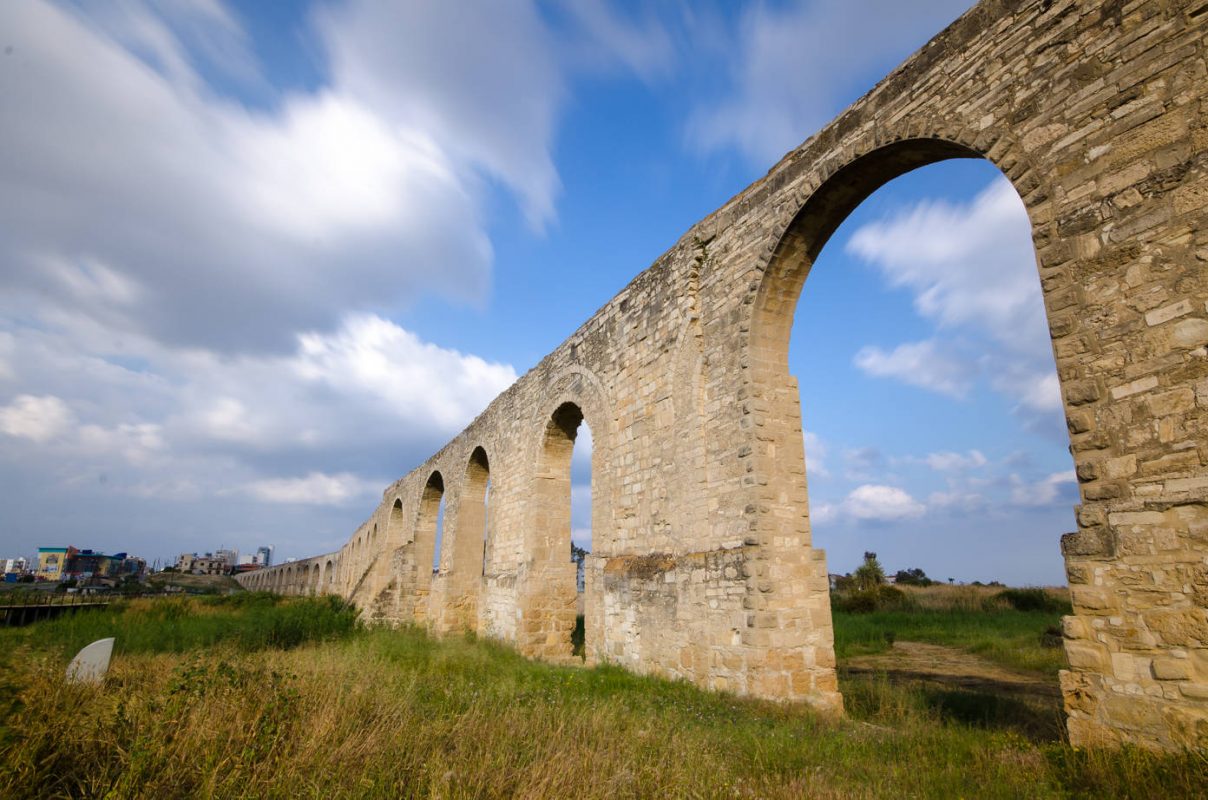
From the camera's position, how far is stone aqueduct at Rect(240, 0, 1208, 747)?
140 inches

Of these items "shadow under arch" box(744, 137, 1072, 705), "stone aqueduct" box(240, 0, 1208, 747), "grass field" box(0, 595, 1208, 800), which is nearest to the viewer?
"grass field" box(0, 595, 1208, 800)

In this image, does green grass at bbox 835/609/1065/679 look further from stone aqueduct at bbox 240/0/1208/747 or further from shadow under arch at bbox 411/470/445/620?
shadow under arch at bbox 411/470/445/620

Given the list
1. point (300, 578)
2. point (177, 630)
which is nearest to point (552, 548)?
point (177, 630)

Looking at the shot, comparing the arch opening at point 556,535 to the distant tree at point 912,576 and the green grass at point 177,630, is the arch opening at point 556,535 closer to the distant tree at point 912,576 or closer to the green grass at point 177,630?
the green grass at point 177,630

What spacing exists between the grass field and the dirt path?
3.22 metres

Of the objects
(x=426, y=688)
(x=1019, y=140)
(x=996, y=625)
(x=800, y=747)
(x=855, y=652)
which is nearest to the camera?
(x=800, y=747)

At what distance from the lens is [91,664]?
4.82 meters

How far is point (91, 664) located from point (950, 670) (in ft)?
35.9

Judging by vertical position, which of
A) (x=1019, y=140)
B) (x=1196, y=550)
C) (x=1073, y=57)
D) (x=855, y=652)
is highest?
(x=1073, y=57)

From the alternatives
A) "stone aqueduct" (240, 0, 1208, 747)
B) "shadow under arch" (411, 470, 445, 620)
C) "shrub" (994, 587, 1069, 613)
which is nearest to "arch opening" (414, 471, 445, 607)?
"shadow under arch" (411, 470, 445, 620)

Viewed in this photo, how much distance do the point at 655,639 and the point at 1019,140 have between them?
6328 millimetres

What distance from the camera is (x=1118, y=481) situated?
374 centimetres

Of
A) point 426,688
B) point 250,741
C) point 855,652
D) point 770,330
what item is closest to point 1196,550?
point 770,330

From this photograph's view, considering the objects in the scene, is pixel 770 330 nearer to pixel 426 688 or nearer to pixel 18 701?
pixel 426 688
